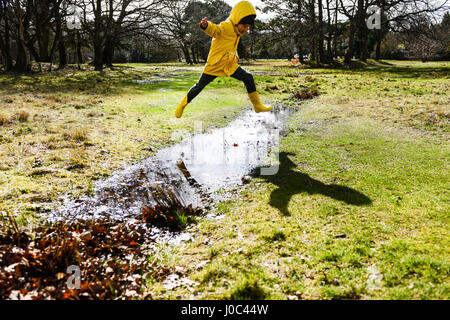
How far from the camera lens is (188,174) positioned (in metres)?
5.50

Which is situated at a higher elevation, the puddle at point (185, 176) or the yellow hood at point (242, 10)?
the yellow hood at point (242, 10)

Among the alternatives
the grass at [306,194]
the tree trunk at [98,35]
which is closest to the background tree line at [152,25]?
the tree trunk at [98,35]

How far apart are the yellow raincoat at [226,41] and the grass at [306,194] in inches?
86.7

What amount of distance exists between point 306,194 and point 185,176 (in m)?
2.22

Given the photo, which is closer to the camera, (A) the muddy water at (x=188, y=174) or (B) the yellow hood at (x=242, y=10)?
(A) the muddy water at (x=188, y=174)

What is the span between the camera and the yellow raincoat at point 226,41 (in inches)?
228

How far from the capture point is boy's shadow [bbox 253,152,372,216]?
162 inches

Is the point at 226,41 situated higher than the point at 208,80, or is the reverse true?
the point at 226,41

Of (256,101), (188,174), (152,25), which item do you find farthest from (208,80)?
(152,25)

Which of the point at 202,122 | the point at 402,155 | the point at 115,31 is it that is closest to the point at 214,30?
the point at 202,122

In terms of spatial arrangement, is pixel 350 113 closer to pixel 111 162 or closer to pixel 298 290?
pixel 111 162

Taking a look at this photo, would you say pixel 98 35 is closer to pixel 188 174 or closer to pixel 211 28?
pixel 211 28

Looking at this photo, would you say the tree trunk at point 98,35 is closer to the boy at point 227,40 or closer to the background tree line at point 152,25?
the background tree line at point 152,25
